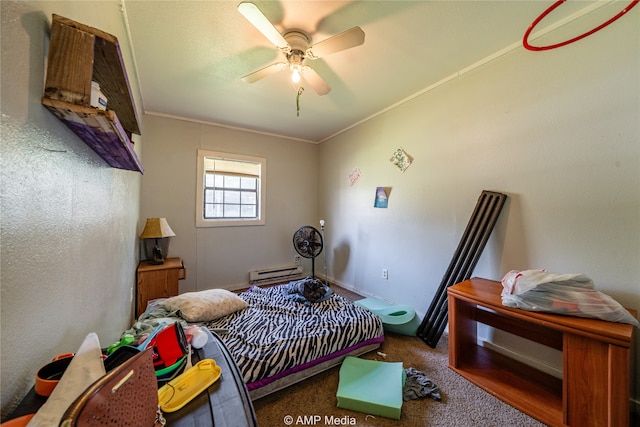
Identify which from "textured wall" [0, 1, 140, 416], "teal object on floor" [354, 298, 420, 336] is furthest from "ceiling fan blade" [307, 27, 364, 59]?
"teal object on floor" [354, 298, 420, 336]

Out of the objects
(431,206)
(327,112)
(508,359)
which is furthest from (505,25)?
(508,359)

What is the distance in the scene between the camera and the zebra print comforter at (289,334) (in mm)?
1390

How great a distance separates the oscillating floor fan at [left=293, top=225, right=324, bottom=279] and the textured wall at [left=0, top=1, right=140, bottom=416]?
224 centimetres

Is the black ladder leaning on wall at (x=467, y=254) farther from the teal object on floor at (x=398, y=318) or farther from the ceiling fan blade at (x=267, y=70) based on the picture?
the ceiling fan blade at (x=267, y=70)

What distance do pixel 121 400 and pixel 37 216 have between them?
1.68ft

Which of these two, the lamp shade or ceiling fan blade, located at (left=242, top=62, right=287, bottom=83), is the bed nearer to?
the lamp shade

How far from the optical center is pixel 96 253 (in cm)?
106

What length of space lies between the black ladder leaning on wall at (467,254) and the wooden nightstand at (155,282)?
2.55m

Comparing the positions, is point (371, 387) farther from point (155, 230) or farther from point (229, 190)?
point (229, 190)

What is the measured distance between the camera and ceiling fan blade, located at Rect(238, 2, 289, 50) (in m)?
1.17

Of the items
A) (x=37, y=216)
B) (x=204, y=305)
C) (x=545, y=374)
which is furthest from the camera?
(x=204, y=305)

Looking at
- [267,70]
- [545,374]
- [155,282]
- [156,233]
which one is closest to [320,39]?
[267,70]

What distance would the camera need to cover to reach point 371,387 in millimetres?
1415

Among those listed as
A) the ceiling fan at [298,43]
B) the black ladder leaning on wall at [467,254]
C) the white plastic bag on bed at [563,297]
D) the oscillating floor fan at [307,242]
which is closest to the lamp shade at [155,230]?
the oscillating floor fan at [307,242]
